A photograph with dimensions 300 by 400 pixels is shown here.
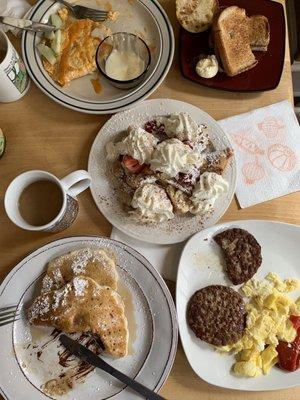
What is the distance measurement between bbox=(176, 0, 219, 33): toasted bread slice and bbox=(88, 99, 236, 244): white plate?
211mm

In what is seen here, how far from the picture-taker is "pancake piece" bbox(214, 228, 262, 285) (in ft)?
4.17

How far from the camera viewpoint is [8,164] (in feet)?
4.32

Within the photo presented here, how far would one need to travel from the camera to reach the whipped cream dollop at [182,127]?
1.26 meters

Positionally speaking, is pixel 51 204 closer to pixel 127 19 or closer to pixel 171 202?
pixel 171 202

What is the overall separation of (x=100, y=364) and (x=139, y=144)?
1.74ft

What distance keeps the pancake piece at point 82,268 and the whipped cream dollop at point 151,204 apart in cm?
14

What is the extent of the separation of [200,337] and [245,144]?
1.70 feet

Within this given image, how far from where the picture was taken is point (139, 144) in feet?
4.07

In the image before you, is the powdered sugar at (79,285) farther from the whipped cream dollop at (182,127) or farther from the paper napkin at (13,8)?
the paper napkin at (13,8)

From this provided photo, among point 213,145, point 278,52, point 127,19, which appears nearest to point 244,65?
point 278,52

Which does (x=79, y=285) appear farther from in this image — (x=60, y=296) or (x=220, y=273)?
(x=220, y=273)

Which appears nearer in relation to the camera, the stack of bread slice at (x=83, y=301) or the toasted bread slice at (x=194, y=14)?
the stack of bread slice at (x=83, y=301)

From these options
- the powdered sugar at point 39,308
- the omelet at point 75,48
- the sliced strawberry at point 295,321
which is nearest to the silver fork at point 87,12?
the omelet at point 75,48

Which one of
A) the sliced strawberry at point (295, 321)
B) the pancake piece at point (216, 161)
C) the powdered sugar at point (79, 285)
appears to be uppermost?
the pancake piece at point (216, 161)
